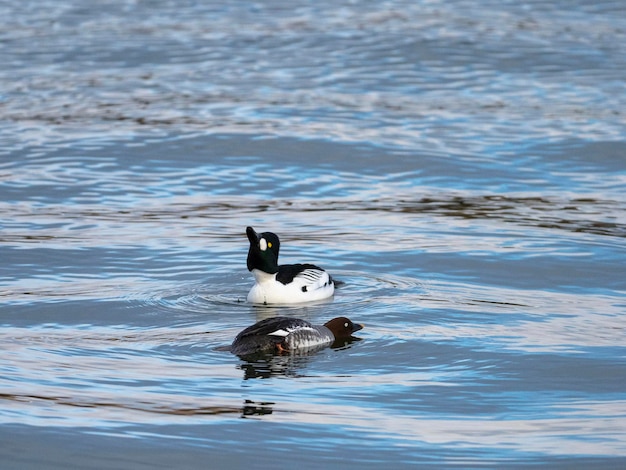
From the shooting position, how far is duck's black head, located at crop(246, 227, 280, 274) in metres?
14.4

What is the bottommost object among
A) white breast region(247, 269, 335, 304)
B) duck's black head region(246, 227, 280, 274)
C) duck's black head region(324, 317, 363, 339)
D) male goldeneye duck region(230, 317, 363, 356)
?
male goldeneye duck region(230, 317, 363, 356)

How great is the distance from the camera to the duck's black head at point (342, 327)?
12.4 metres

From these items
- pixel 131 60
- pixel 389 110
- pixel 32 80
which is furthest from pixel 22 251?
pixel 131 60

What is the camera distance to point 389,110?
2631 centimetres

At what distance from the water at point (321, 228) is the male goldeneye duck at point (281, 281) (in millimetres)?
193

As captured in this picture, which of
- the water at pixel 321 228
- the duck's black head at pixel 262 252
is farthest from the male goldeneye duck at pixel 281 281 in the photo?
the water at pixel 321 228

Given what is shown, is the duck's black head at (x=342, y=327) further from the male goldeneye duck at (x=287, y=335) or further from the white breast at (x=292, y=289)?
the white breast at (x=292, y=289)

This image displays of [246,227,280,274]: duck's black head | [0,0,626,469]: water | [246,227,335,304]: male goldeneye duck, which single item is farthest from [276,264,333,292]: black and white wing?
[0,0,626,469]: water

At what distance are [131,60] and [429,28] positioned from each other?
A: 26.3 feet

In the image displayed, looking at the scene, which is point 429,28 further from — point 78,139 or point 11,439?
point 11,439

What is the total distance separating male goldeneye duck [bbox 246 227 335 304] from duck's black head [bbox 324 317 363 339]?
1748mm

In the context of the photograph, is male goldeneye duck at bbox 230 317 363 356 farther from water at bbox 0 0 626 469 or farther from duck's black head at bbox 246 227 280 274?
duck's black head at bbox 246 227 280 274

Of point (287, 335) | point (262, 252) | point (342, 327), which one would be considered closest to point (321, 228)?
point (262, 252)

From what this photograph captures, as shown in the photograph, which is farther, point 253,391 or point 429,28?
point 429,28
